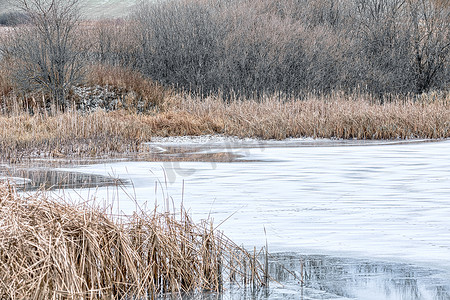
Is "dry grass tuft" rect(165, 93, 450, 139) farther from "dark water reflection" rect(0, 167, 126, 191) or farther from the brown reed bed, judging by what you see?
"dark water reflection" rect(0, 167, 126, 191)

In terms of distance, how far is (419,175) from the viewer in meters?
10.6

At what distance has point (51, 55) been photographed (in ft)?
74.0

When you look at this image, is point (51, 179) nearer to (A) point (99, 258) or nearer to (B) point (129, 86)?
(A) point (99, 258)

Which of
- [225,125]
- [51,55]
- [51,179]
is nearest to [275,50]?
[51,55]

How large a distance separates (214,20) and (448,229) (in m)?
26.2

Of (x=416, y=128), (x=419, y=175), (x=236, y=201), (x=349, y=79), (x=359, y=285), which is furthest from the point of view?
(x=349, y=79)

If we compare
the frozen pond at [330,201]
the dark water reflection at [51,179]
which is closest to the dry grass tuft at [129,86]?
the frozen pond at [330,201]

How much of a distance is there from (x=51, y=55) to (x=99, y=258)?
19580mm

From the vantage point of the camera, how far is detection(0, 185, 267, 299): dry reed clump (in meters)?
3.95

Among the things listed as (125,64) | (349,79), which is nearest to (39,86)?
(125,64)

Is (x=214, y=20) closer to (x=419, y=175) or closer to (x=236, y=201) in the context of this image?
(x=419, y=175)

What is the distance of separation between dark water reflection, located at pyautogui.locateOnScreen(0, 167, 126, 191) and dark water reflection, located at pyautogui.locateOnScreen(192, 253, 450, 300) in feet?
14.8

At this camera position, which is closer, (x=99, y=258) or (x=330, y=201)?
(x=99, y=258)

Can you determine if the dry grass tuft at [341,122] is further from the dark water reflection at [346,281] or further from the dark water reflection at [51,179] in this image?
the dark water reflection at [346,281]
